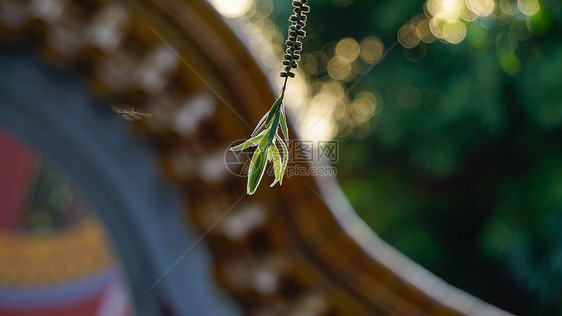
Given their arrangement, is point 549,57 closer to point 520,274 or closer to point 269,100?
point 520,274

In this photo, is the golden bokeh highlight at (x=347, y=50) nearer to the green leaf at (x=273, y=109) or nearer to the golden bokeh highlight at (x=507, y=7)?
the golden bokeh highlight at (x=507, y=7)

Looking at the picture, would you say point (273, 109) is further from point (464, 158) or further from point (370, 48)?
point (370, 48)

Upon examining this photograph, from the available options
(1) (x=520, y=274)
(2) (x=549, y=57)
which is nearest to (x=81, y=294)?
Answer: (1) (x=520, y=274)

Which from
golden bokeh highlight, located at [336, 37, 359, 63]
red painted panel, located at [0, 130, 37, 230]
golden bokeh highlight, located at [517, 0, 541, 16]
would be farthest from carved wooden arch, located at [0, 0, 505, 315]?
red painted panel, located at [0, 130, 37, 230]

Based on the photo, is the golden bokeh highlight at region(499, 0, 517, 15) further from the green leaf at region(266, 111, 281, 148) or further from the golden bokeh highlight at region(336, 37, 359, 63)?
the golden bokeh highlight at region(336, 37, 359, 63)

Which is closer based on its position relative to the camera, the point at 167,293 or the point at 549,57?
the point at 167,293

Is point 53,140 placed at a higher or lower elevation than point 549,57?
higher

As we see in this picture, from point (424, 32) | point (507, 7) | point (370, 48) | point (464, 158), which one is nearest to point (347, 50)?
point (370, 48)
